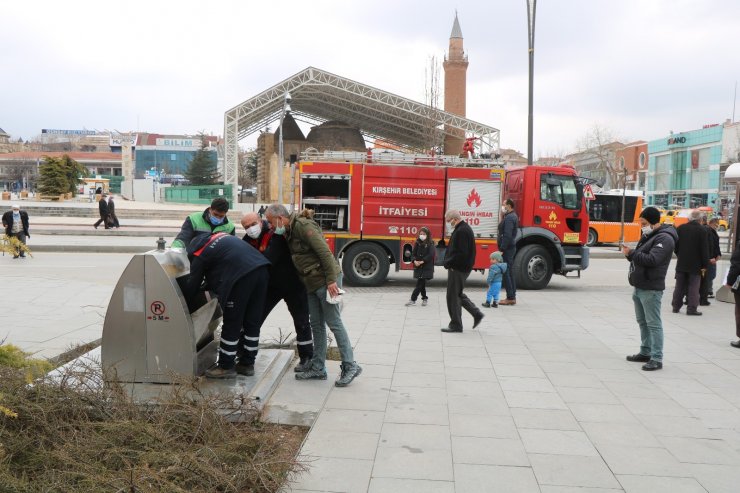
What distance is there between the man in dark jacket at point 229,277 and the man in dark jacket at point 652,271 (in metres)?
3.94

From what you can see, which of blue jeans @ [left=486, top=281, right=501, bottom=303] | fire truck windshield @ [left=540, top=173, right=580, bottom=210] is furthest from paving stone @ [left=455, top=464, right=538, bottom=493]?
fire truck windshield @ [left=540, top=173, right=580, bottom=210]

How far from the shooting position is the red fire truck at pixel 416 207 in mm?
13922

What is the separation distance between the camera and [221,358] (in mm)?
5500

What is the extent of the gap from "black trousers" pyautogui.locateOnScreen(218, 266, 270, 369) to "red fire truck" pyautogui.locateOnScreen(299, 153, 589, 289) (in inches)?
324

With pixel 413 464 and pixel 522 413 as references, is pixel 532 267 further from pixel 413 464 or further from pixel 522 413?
pixel 413 464

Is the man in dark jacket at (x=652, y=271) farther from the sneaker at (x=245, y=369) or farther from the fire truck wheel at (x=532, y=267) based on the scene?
the fire truck wheel at (x=532, y=267)

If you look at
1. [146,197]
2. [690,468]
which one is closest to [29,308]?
[690,468]

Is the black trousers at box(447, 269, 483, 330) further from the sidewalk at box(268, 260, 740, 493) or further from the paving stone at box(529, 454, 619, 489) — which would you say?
the paving stone at box(529, 454, 619, 489)

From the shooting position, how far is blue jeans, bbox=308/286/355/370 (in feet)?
19.4

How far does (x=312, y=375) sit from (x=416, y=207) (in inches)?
324

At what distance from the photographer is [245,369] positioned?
5.75 m

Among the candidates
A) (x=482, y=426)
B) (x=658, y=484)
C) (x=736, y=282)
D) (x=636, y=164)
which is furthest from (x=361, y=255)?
(x=636, y=164)

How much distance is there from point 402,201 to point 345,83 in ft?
115

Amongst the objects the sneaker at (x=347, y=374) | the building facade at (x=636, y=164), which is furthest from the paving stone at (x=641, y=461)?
the building facade at (x=636, y=164)
